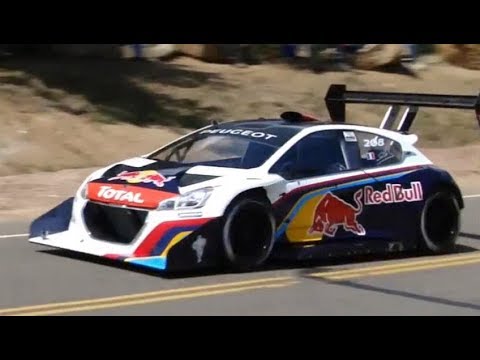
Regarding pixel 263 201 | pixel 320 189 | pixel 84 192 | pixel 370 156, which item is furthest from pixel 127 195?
pixel 370 156

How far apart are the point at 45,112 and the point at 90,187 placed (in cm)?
1017

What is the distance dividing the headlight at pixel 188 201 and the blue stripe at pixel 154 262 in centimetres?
47

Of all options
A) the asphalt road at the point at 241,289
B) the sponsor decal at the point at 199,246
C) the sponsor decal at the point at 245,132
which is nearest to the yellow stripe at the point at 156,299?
the asphalt road at the point at 241,289

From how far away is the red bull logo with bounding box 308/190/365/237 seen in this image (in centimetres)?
1088

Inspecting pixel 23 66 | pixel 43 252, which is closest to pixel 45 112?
pixel 23 66

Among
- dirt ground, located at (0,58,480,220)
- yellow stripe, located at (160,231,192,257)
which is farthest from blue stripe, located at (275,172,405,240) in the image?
dirt ground, located at (0,58,480,220)

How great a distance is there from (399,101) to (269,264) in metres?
2.93

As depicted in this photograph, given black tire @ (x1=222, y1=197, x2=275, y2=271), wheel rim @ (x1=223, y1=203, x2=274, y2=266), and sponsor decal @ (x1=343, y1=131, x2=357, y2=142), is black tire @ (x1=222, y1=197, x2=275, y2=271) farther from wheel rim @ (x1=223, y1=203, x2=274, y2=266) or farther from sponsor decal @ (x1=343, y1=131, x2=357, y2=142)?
sponsor decal @ (x1=343, y1=131, x2=357, y2=142)

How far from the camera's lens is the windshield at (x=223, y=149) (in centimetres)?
1088

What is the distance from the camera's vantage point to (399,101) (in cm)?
1275

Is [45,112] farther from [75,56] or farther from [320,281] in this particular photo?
[320,281]

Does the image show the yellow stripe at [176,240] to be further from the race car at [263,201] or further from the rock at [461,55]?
the rock at [461,55]

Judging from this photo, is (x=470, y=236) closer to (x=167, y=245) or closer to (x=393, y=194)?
(x=393, y=194)

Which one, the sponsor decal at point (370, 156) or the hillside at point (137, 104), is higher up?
the hillside at point (137, 104)
